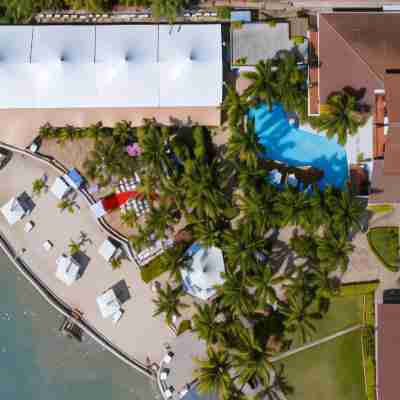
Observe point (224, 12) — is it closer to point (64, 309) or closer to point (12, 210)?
point (12, 210)

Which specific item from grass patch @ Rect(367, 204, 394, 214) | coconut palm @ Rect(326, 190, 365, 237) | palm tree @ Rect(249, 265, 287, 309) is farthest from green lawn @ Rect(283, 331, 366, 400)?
grass patch @ Rect(367, 204, 394, 214)

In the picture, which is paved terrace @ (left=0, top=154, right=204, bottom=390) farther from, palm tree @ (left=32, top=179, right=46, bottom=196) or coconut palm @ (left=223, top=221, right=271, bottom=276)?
coconut palm @ (left=223, top=221, right=271, bottom=276)

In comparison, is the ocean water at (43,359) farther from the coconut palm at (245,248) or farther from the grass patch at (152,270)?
the coconut palm at (245,248)

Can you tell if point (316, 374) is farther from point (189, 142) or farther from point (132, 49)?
point (132, 49)

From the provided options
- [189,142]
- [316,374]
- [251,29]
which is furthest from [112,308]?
[251,29]

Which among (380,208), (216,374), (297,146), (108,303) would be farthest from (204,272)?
(380,208)
